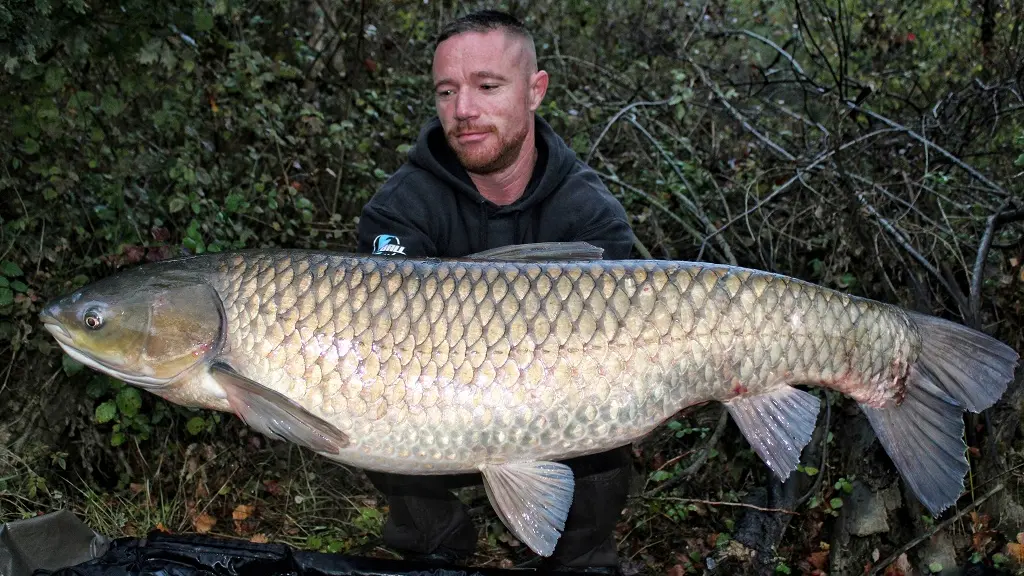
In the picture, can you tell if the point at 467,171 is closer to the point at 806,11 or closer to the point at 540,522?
the point at 540,522

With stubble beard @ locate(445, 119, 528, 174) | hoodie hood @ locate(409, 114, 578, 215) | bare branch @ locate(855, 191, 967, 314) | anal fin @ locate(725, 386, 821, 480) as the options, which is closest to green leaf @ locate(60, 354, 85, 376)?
hoodie hood @ locate(409, 114, 578, 215)

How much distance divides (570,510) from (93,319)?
1.13m

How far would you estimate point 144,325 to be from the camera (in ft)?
5.44

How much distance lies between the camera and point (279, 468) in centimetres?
280

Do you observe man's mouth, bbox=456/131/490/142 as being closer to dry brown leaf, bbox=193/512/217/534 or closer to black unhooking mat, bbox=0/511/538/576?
black unhooking mat, bbox=0/511/538/576

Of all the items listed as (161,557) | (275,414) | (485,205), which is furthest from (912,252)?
(161,557)

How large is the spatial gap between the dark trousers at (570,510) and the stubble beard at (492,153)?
0.77m

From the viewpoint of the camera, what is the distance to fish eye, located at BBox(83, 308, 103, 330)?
5.43ft

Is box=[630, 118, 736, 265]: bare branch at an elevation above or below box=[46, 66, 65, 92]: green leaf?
below

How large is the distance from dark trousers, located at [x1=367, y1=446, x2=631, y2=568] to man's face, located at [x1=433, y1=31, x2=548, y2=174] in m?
0.80

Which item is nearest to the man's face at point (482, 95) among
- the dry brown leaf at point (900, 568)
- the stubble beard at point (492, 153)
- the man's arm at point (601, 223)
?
the stubble beard at point (492, 153)

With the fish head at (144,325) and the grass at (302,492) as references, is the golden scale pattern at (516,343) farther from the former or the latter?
the grass at (302,492)

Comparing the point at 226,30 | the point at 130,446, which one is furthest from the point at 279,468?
the point at 226,30

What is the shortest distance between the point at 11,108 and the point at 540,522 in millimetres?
2029
